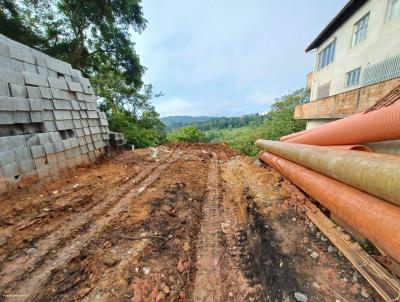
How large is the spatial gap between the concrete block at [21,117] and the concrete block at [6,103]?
0.11 meters

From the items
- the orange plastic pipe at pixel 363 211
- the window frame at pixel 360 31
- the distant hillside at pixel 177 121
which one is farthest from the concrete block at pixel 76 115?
the distant hillside at pixel 177 121

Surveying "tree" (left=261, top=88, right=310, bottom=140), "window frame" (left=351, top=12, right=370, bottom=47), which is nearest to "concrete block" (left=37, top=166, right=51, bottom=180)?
"window frame" (left=351, top=12, right=370, bottom=47)

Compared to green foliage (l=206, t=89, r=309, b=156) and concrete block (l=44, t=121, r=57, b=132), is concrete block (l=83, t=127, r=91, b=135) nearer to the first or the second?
concrete block (l=44, t=121, r=57, b=132)

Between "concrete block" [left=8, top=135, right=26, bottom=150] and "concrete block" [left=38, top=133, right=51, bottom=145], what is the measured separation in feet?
0.88

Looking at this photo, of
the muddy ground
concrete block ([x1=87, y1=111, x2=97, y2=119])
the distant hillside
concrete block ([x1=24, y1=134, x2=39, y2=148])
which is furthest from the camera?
the distant hillside

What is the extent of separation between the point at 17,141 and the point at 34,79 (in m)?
1.18

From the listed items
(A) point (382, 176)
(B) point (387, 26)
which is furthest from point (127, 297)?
(B) point (387, 26)

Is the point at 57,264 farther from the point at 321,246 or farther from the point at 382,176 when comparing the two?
the point at 382,176

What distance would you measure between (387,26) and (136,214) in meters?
9.64

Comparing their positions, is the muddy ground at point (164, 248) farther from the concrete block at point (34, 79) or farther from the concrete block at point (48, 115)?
the concrete block at point (34, 79)

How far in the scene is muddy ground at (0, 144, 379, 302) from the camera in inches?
55.7

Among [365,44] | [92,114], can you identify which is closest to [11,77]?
[92,114]

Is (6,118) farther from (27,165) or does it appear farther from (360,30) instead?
(360,30)

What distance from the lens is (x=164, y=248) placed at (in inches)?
74.3
